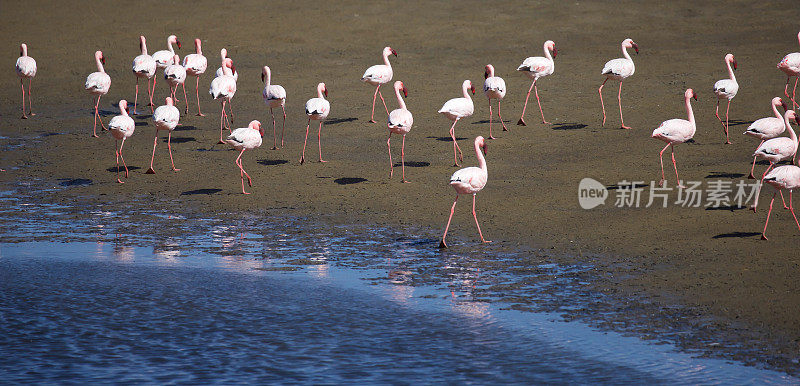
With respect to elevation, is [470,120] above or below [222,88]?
below

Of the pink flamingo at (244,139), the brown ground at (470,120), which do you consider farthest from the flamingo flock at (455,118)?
the brown ground at (470,120)

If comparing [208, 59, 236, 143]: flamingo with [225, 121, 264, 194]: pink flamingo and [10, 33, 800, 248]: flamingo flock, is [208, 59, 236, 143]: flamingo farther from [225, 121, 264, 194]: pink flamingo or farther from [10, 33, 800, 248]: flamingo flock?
[225, 121, 264, 194]: pink flamingo

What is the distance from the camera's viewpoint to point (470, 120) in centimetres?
1848

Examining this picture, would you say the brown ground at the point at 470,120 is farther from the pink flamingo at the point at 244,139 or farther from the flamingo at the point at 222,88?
the flamingo at the point at 222,88

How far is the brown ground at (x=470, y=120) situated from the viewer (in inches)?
422

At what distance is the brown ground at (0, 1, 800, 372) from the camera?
1071 centimetres

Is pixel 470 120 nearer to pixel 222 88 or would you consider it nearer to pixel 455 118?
pixel 455 118

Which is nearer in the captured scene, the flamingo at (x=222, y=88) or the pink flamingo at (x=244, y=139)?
the pink flamingo at (x=244, y=139)

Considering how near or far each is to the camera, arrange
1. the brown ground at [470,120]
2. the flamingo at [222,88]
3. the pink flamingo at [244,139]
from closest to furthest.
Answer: the brown ground at [470,120], the pink flamingo at [244,139], the flamingo at [222,88]

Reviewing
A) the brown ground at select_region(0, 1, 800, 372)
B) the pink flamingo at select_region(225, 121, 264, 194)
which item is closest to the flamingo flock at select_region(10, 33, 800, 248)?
the pink flamingo at select_region(225, 121, 264, 194)

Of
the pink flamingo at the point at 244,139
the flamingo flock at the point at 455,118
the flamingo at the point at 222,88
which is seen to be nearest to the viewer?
the flamingo flock at the point at 455,118

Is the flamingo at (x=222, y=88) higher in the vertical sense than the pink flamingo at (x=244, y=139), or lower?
higher

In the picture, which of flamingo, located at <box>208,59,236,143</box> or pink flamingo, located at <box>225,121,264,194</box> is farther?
flamingo, located at <box>208,59,236,143</box>

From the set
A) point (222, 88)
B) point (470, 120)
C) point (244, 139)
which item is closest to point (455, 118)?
point (470, 120)
